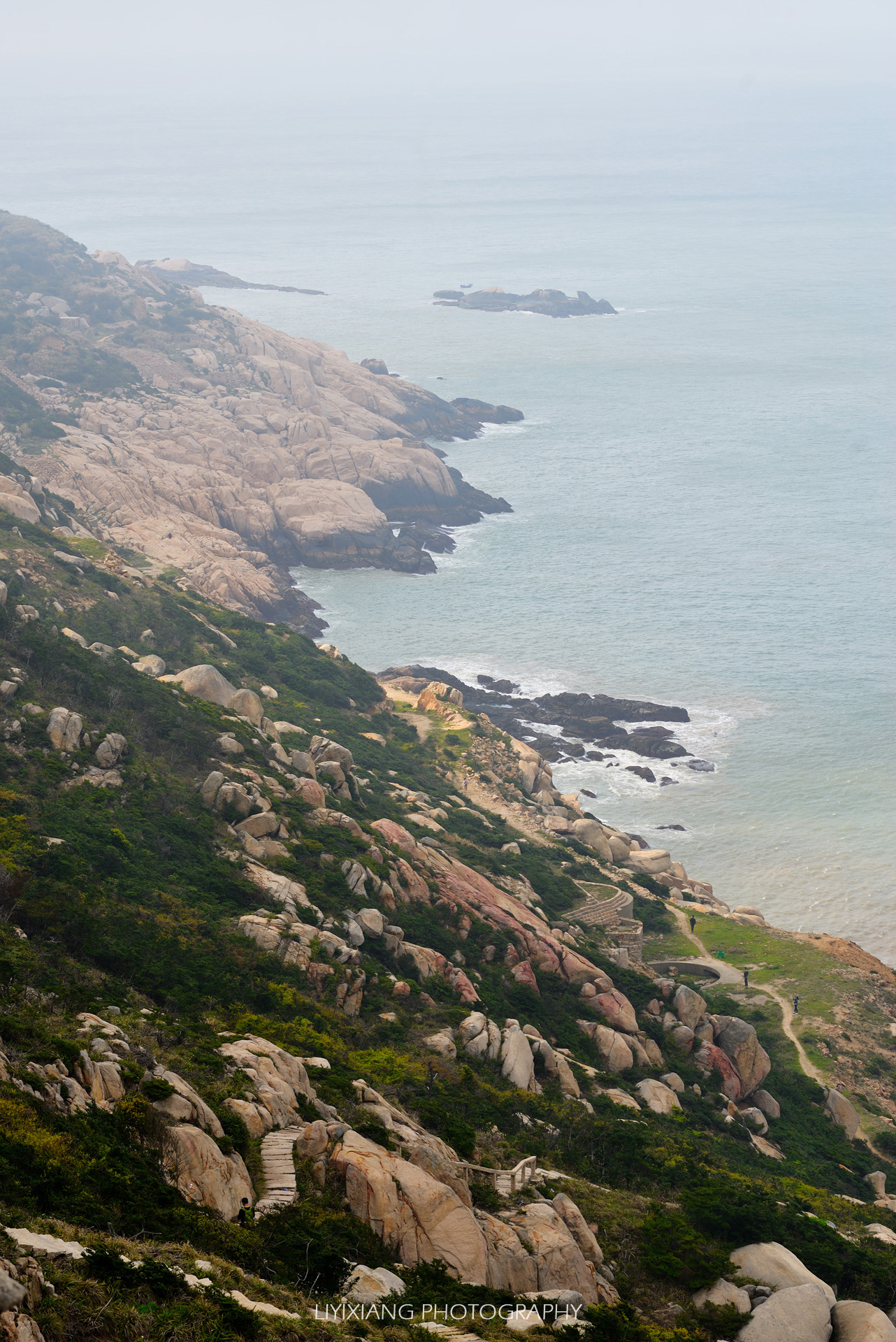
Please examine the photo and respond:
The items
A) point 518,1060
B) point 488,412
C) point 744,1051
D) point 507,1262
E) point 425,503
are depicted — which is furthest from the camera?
point 488,412

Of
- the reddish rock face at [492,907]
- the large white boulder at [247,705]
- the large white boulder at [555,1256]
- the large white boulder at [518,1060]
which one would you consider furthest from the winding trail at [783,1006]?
the large white boulder at [555,1256]

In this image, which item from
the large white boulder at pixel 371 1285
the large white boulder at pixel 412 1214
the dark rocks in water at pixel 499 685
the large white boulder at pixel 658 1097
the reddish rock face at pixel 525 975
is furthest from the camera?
the dark rocks in water at pixel 499 685

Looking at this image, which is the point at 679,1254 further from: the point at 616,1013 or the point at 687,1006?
the point at 687,1006

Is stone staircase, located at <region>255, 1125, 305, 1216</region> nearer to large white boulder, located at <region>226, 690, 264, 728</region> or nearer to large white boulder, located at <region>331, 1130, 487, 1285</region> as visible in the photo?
large white boulder, located at <region>331, 1130, 487, 1285</region>

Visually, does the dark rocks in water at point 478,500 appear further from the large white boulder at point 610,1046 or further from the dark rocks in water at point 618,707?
the large white boulder at point 610,1046

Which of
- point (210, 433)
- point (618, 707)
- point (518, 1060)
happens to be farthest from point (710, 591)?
point (518, 1060)

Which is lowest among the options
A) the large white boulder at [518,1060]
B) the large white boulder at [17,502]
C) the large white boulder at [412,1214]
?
the large white boulder at [518,1060]

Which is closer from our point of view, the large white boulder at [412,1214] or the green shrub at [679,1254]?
the large white boulder at [412,1214]
